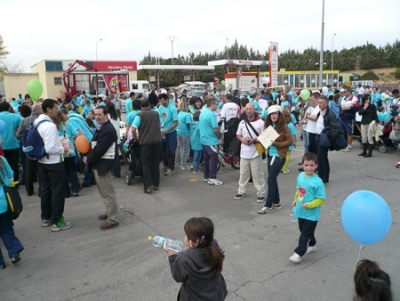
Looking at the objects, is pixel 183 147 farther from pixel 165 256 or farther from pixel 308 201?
Result: pixel 308 201

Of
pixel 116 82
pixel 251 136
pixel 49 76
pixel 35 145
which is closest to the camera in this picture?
pixel 35 145

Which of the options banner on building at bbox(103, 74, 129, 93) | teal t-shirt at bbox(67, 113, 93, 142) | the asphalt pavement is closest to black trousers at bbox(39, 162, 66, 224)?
the asphalt pavement

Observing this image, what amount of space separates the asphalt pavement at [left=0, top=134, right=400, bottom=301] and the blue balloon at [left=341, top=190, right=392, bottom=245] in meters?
1.15

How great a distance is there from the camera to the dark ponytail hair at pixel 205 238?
2.41m

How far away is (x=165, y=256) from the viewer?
458 centimetres

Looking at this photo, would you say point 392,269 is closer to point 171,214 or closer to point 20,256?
point 171,214

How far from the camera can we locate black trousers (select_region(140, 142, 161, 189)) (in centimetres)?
709

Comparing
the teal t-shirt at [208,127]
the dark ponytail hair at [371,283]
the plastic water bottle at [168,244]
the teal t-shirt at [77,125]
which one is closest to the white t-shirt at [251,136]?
the teal t-shirt at [208,127]

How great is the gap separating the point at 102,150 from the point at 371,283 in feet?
13.9

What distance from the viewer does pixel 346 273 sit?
409cm

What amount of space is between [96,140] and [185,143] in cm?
389

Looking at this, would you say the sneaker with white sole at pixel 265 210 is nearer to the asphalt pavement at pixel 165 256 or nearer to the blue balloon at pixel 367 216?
the asphalt pavement at pixel 165 256

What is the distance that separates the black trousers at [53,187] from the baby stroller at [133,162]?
2.49 m

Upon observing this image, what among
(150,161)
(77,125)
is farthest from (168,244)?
(77,125)
